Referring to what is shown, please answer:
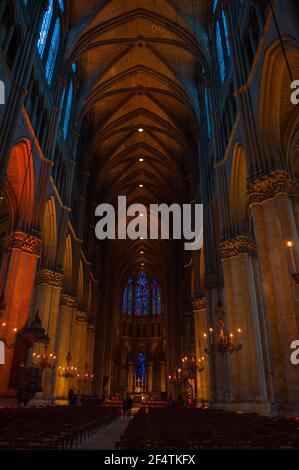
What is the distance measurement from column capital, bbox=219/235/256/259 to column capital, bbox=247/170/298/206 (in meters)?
4.67

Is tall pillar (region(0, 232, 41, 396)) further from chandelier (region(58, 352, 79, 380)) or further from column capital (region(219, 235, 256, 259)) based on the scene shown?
column capital (region(219, 235, 256, 259))

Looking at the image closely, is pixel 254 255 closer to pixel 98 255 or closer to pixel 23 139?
pixel 23 139

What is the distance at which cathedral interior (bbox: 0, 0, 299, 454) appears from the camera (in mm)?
10781

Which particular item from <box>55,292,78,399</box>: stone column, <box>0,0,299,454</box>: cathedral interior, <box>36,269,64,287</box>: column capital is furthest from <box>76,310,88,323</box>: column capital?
<box>36,269,64,287</box>: column capital

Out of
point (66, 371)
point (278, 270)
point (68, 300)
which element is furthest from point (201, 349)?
point (278, 270)

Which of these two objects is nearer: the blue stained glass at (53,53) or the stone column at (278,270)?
the stone column at (278,270)

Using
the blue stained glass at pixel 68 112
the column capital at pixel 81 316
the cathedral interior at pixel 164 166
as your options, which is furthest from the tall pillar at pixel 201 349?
the blue stained glass at pixel 68 112

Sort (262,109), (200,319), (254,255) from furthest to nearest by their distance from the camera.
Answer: (200,319) → (254,255) → (262,109)

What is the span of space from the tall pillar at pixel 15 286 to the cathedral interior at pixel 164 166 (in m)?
0.06

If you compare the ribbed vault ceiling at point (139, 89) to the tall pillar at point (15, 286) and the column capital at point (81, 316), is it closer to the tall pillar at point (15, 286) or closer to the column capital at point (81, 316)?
A: the column capital at point (81, 316)

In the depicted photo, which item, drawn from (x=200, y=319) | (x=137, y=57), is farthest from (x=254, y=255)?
(x=137, y=57)

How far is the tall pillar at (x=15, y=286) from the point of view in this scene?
13789mm

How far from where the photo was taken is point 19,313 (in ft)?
46.9

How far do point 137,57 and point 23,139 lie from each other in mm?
14636
